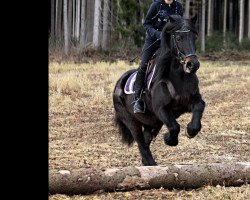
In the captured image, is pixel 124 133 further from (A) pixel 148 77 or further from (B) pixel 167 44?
(B) pixel 167 44

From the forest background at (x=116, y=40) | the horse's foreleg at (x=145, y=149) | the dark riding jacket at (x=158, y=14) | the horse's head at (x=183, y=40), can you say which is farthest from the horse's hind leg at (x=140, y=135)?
the forest background at (x=116, y=40)

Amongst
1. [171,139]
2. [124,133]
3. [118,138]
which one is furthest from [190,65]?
[118,138]

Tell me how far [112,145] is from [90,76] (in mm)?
11473

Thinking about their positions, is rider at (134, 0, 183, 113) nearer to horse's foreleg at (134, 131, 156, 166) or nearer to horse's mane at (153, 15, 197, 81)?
horse's mane at (153, 15, 197, 81)

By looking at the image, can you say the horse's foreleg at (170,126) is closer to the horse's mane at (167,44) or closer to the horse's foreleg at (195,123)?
the horse's foreleg at (195,123)

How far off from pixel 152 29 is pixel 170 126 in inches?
60.7

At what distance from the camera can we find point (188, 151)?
9297mm

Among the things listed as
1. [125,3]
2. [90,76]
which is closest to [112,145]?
[90,76]

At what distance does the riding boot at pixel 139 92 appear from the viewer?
7617mm

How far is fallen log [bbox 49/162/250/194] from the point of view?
5461 millimetres

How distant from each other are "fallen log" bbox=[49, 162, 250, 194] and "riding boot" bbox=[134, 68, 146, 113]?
1.97 meters

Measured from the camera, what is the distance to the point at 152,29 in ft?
24.5
